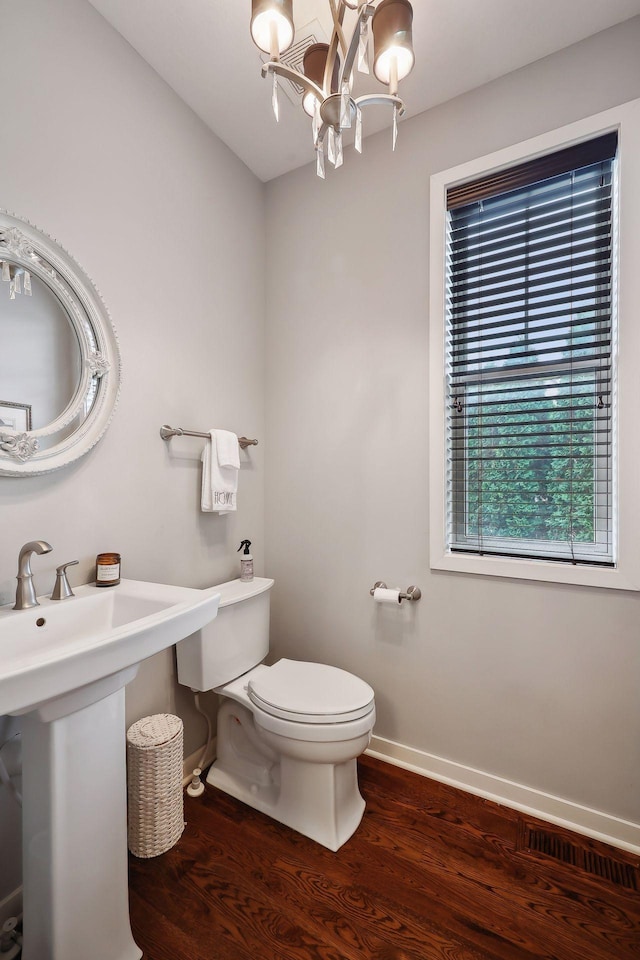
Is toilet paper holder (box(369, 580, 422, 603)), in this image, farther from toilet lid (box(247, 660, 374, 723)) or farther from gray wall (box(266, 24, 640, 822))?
toilet lid (box(247, 660, 374, 723))

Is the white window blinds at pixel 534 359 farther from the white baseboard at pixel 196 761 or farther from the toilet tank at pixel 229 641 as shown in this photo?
the white baseboard at pixel 196 761

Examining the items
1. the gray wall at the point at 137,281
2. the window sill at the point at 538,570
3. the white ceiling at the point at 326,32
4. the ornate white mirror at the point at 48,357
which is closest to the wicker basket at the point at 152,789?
the gray wall at the point at 137,281

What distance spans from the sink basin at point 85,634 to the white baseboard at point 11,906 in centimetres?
69

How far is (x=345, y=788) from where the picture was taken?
5.09ft

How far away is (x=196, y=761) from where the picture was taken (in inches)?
71.2

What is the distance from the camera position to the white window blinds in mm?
1545

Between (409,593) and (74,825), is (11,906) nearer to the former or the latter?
(74,825)

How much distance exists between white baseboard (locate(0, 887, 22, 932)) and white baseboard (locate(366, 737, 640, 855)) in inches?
50.4

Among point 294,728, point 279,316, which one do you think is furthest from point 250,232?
point 294,728

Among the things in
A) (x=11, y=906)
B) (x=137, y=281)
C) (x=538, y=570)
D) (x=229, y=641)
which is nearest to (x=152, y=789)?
(x=11, y=906)

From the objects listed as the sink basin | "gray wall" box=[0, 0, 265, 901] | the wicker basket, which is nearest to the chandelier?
"gray wall" box=[0, 0, 265, 901]

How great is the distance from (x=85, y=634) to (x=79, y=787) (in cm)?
37

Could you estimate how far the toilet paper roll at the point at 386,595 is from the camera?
5.90 ft

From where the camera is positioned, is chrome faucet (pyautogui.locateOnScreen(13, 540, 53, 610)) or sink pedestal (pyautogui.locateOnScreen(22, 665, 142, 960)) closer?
sink pedestal (pyautogui.locateOnScreen(22, 665, 142, 960))
